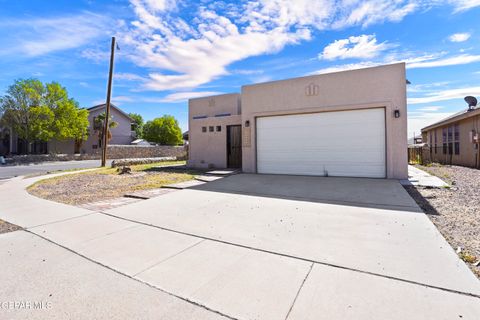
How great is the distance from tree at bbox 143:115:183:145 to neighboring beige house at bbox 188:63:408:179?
87.2ft

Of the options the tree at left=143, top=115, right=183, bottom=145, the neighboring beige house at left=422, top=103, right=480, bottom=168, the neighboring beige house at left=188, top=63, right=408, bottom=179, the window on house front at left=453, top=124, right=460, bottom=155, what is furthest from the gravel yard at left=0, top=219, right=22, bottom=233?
the tree at left=143, top=115, right=183, bottom=145

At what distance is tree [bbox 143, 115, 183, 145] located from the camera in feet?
124

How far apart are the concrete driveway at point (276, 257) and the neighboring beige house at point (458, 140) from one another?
1172cm

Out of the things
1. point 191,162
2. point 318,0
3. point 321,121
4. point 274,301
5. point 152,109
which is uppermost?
point 152,109

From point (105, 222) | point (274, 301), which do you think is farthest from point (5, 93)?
point (274, 301)

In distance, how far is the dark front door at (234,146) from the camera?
1365 cm

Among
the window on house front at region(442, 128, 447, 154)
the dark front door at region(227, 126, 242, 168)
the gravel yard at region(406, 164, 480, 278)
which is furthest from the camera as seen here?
the window on house front at region(442, 128, 447, 154)

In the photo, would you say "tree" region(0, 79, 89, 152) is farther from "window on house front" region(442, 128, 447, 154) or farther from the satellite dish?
"window on house front" region(442, 128, 447, 154)

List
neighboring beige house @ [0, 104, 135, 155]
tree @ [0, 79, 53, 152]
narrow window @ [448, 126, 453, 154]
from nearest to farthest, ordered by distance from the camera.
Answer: narrow window @ [448, 126, 453, 154]
tree @ [0, 79, 53, 152]
neighboring beige house @ [0, 104, 135, 155]

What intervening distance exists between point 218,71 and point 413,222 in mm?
15048

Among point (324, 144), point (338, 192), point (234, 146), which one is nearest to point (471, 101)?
point (324, 144)

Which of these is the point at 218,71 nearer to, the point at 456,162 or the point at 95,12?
the point at 95,12

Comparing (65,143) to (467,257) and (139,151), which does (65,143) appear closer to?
(139,151)

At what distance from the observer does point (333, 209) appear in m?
5.34
